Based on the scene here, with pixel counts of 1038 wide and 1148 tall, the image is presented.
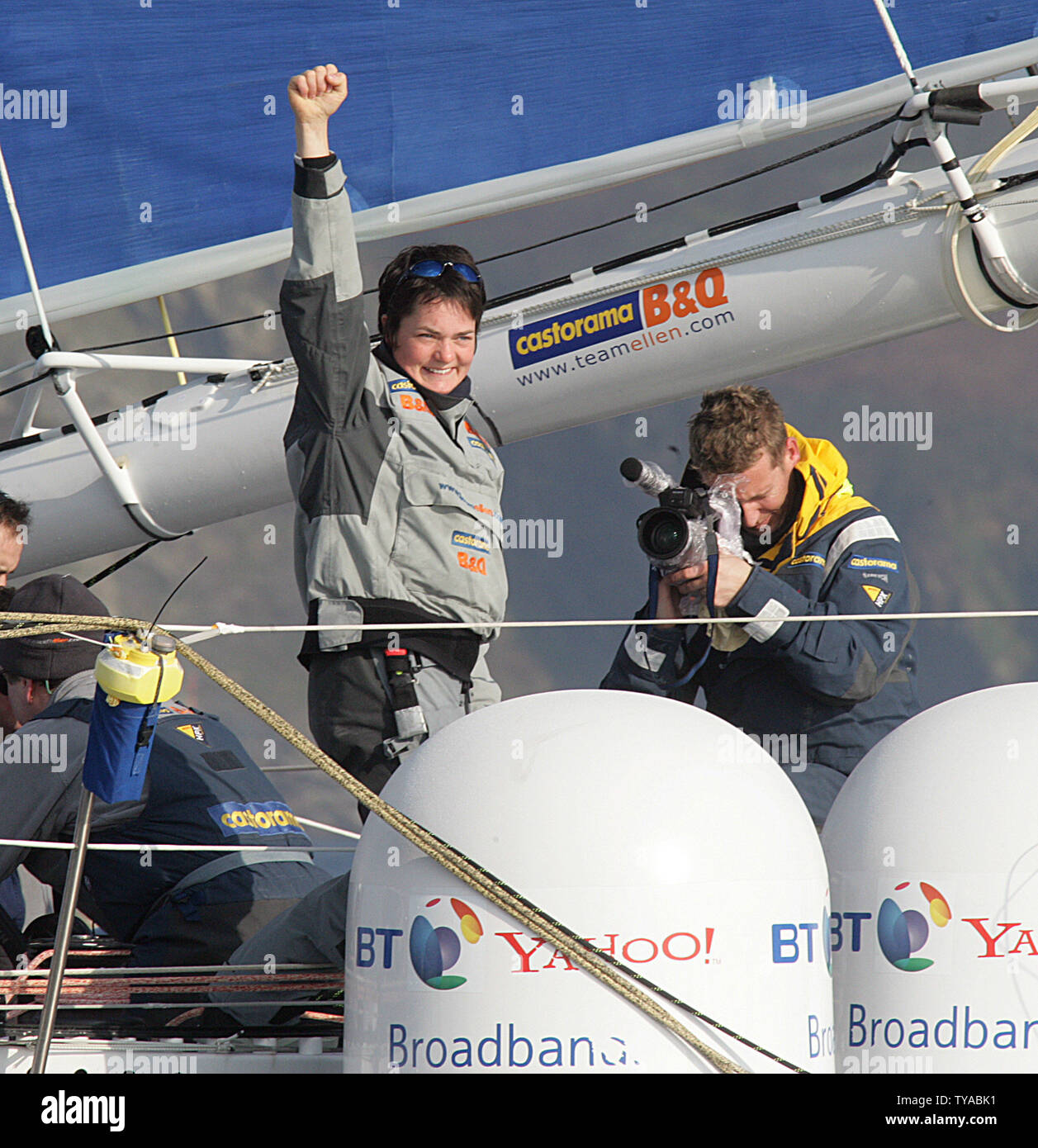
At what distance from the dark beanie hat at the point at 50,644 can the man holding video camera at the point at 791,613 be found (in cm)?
76

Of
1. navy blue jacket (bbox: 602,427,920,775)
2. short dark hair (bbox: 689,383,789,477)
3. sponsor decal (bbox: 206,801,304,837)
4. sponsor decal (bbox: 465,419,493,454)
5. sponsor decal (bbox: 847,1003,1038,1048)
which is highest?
short dark hair (bbox: 689,383,789,477)

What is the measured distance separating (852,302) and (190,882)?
126 cm

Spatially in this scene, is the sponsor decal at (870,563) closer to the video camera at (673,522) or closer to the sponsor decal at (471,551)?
the video camera at (673,522)

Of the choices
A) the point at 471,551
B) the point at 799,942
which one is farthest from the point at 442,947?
the point at 471,551

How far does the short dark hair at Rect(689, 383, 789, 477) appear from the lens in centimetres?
206

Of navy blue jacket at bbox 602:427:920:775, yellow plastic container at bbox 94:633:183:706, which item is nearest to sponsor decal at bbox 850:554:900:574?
navy blue jacket at bbox 602:427:920:775

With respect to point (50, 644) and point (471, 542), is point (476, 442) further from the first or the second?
point (50, 644)

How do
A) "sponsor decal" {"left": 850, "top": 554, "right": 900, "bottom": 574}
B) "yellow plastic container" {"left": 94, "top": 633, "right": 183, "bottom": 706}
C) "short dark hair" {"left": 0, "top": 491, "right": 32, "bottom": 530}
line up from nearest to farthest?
"yellow plastic container" {"left": 94, "top": 633, "right": 183, "bottom": 706}
"sponsor decal" {"left": 850, "top": 554, "right": 900, "bottom": 574}
"short dark hair" {"left": 0, "top": 491, "right": 32, "bottom": 530}

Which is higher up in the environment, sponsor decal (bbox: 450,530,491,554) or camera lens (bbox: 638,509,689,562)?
camera lens (bbox: 638,509,689,562)

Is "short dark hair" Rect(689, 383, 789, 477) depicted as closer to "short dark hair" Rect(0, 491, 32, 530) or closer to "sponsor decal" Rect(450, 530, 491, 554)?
"sponsor decal" Rect(450, 530, 491, 554)

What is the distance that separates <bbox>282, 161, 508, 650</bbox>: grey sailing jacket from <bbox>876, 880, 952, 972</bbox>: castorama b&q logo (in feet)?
1.86

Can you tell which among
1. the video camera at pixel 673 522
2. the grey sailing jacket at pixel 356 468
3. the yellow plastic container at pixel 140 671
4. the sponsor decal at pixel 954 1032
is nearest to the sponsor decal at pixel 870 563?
the video camera at pixel 673 522

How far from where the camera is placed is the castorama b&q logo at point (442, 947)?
127 centimetres

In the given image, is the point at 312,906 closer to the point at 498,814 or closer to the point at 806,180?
the point at 498,814
